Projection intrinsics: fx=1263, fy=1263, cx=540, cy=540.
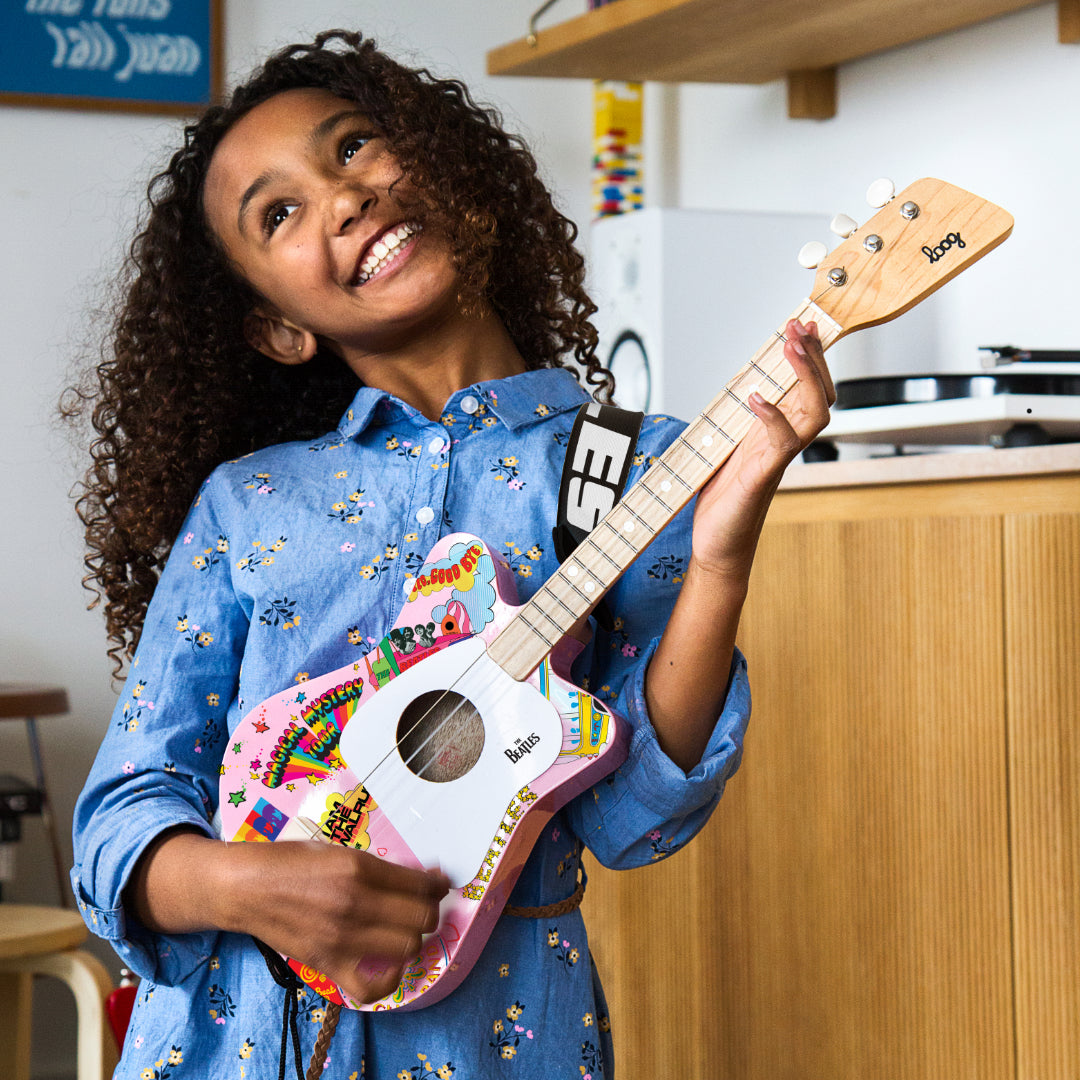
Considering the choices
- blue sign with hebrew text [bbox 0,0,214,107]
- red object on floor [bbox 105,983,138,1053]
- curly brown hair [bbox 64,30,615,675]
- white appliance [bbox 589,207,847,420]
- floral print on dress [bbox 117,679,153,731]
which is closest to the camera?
floral print on dress [bbox 117,679,153,731]

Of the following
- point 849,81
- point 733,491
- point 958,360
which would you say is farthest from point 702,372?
point 733,491

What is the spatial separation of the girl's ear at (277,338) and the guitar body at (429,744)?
0.25 meters

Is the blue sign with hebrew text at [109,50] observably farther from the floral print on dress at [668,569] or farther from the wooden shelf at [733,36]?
the floral print on dress at [668,569]

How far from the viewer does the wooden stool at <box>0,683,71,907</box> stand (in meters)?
1.89

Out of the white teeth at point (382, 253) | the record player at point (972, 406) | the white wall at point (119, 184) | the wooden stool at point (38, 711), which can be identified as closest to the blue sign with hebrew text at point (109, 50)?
the white wall at point (119, 184)

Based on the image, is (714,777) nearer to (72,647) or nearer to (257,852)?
(257,852)

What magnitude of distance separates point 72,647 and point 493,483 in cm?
177

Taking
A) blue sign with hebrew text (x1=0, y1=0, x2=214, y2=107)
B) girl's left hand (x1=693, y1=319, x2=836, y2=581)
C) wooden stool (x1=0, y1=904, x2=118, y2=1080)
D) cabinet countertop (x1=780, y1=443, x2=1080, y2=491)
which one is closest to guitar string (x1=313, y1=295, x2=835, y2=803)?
girl's left hand (x1=693, y1=319, x2=836, y2=581)

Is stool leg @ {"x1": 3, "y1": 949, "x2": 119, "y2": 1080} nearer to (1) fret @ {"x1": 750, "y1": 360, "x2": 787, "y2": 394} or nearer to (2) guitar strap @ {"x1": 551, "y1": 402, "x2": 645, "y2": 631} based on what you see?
(2) guitar strap @ {"x1": 551, "y1": 402, "x2": 645, "y2": 631}

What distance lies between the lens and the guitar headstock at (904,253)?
2.16ft

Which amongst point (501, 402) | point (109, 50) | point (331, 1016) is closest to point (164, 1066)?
point (331, 1016)

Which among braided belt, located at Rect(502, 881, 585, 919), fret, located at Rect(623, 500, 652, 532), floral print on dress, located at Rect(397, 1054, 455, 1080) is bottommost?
floral print on dress, located at Rect(397, 1054, 455, 1080)

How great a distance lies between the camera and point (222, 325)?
3.13 feet

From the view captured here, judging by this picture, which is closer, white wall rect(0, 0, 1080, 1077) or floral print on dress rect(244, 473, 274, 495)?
floral print on dress rect(244, 473, 274, 495)
